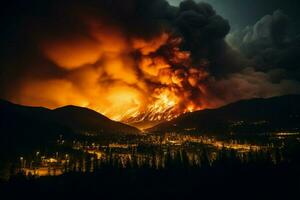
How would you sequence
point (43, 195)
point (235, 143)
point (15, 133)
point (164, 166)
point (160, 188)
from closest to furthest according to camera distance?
1. point (43, 195)
2. point (160, 188)
3. point (164, 166)
4. point (15, 133)
5. point (235, 143)

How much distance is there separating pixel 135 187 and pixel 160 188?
6280 mm

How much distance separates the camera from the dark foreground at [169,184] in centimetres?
6800

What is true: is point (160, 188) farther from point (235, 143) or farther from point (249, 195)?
point (235, 143)

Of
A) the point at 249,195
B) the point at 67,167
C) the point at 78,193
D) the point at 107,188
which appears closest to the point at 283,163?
the point at 249,195

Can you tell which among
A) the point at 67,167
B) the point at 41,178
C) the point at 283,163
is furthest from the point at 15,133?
the point at 283,163

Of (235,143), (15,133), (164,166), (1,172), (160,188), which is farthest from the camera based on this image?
(235,143)

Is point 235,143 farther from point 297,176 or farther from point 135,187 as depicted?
point 135,187

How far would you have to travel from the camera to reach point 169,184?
77.1 m

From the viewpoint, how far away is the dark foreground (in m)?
68.0

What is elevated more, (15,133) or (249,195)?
(15,133)

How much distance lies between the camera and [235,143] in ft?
536

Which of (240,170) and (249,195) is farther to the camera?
(240,170)

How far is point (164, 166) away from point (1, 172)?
4854 cm

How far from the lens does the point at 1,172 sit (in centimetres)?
8725
